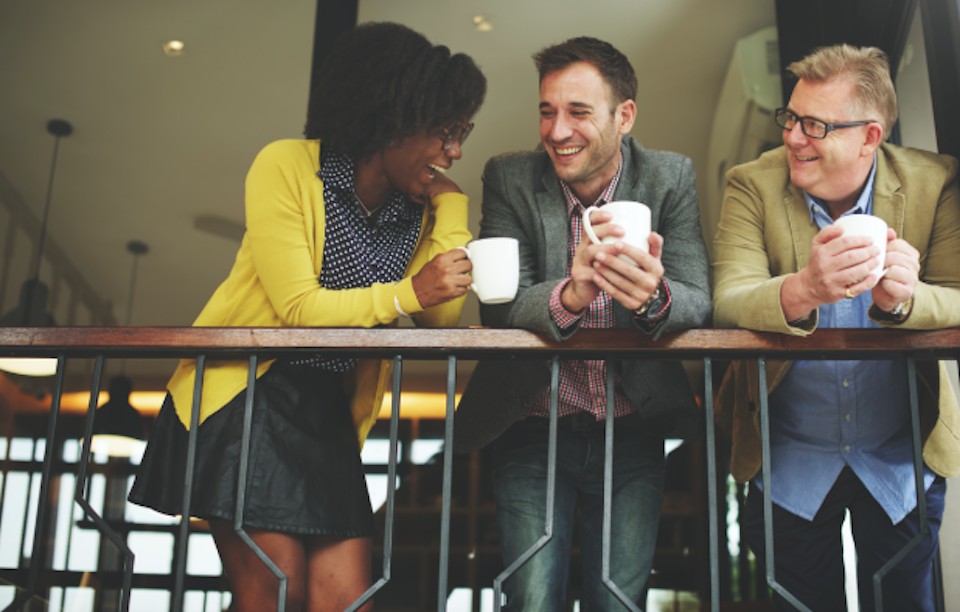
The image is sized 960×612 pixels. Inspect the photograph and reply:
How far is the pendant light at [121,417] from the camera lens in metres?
4.73

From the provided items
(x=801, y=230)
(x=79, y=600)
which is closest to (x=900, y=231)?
(x=801, y=230)

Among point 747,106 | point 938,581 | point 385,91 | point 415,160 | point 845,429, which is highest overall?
point 747,106

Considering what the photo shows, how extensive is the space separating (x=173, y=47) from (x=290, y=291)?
9.78 ft

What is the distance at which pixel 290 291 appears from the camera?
4.61 feet

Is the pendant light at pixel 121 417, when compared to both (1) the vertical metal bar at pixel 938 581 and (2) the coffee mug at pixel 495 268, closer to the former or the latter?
(2) the coffee mug at pixel 495 268

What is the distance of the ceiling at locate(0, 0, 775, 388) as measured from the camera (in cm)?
367

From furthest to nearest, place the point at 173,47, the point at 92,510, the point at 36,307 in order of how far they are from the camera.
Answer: the point at 36,307
the point at 173,47
the point at 92,510

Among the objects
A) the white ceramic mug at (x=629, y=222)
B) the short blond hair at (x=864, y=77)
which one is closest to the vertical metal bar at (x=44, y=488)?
the white ceramic mug at (x=629, y=222)

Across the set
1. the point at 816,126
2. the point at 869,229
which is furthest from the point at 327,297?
the point at 816,126

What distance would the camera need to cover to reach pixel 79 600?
5336 millimetres

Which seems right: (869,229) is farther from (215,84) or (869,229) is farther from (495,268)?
(215,84)

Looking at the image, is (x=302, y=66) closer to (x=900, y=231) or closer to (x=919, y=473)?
(x=900, y=231)

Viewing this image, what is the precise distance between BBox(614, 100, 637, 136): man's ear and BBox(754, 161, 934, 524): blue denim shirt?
1.34ft

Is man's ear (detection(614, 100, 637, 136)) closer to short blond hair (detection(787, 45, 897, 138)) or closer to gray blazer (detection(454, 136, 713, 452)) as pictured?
gray blazer (detection(454, 136, 713, 452))
